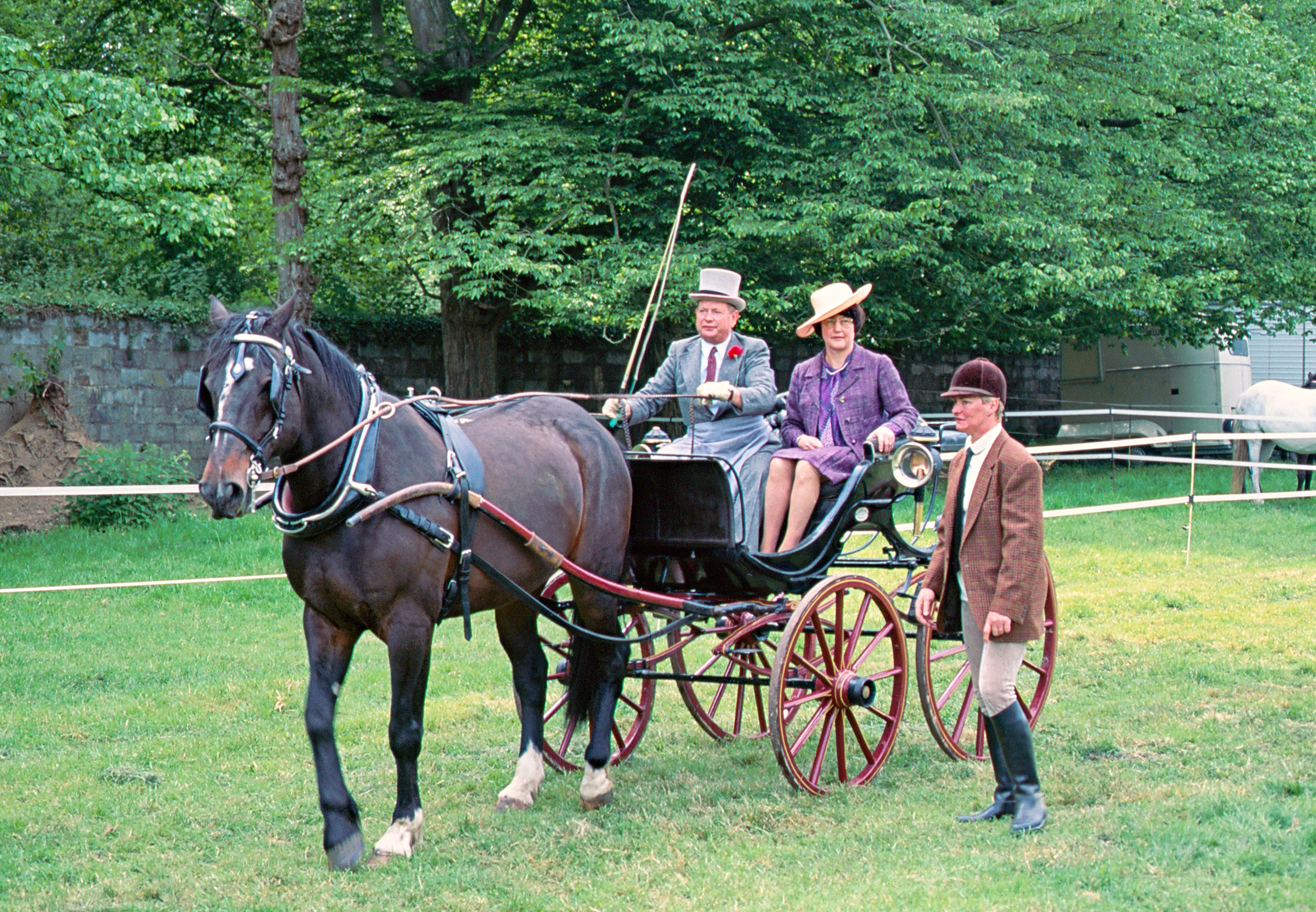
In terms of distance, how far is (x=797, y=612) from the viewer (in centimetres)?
552

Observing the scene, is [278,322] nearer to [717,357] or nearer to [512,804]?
[512,804]

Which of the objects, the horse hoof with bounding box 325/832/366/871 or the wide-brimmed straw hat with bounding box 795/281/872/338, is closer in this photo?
the horse hoof with bounding box 325/832/366/871

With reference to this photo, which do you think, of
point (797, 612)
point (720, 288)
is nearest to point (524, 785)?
point (797, 612)

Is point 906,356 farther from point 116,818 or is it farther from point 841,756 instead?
point 116,818

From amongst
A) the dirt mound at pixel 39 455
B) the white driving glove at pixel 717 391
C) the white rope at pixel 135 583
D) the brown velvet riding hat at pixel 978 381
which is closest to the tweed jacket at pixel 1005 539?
the brown velvet riding hat at pixel 978 381

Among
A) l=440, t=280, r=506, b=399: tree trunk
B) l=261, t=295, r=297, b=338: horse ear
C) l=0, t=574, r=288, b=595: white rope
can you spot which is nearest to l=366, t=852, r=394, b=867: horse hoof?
l=261, t=295, r=297, b=338: horse ear

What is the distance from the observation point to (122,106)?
11.1 m

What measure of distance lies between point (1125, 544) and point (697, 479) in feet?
25.6

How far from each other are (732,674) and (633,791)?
1919 millimetres

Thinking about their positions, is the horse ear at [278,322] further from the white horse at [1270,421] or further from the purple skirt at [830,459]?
the white horse at [1270,421]

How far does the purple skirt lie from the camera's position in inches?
234

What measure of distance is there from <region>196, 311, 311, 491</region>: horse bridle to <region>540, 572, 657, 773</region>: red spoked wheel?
5.44 ft

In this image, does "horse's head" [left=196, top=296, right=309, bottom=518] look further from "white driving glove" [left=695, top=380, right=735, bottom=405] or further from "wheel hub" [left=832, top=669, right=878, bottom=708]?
"wheel hub" [left=832, top=669, right=878, bottom=708]

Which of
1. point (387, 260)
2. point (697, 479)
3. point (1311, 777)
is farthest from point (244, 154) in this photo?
point (1311, 777)
